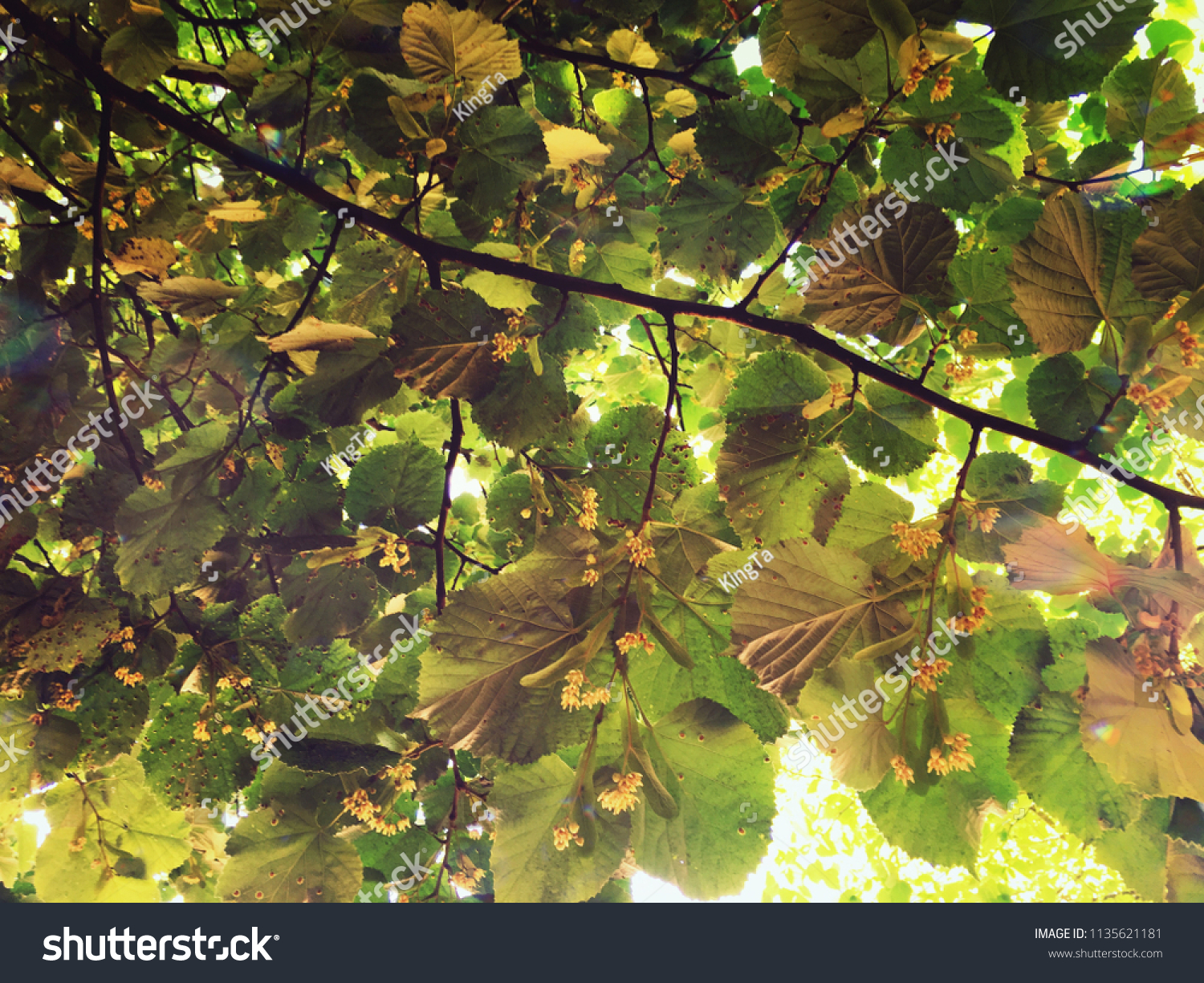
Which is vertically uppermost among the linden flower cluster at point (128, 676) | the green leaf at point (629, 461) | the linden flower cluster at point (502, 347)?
the linden flower cluster at point (502, 347)

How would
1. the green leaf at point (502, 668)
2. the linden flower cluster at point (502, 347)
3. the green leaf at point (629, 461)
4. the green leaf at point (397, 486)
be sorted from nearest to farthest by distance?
the green leaf at point (502, 668), the linden flower cluster at point (502, 347), the green leaf at point (629, 461), the green leaf at point (397, 486)

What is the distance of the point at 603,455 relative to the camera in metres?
1.33

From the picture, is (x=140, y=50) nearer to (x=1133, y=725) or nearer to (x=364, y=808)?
(x=364, y=808)

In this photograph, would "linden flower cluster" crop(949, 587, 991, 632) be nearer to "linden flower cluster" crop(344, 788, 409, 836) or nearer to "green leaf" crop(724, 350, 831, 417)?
"green leaf" crop(724, 350, 831, 417)

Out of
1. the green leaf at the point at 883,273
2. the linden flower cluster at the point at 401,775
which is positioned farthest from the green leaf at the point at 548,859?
the green leaf at the point at 883,273

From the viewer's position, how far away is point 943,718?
2.66ft

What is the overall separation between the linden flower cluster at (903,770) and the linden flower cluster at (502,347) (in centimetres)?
84

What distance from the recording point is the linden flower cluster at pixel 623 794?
89 cm

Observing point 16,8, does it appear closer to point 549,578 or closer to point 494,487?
point 494,487

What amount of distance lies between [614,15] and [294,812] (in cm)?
165

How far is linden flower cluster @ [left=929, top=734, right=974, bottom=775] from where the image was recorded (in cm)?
79

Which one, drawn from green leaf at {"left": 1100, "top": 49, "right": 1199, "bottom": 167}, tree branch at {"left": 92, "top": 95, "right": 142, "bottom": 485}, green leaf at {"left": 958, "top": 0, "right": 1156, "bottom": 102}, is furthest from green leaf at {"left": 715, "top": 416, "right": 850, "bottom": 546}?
tree branch at {"left": 92, "top": 95, "right": 142, "bottom": 485}

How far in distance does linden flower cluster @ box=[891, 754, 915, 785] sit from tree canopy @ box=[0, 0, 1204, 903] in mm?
15

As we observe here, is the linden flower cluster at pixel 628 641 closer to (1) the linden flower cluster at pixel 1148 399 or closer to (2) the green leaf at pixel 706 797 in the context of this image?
(2) the green leaf at pixel 706 797
